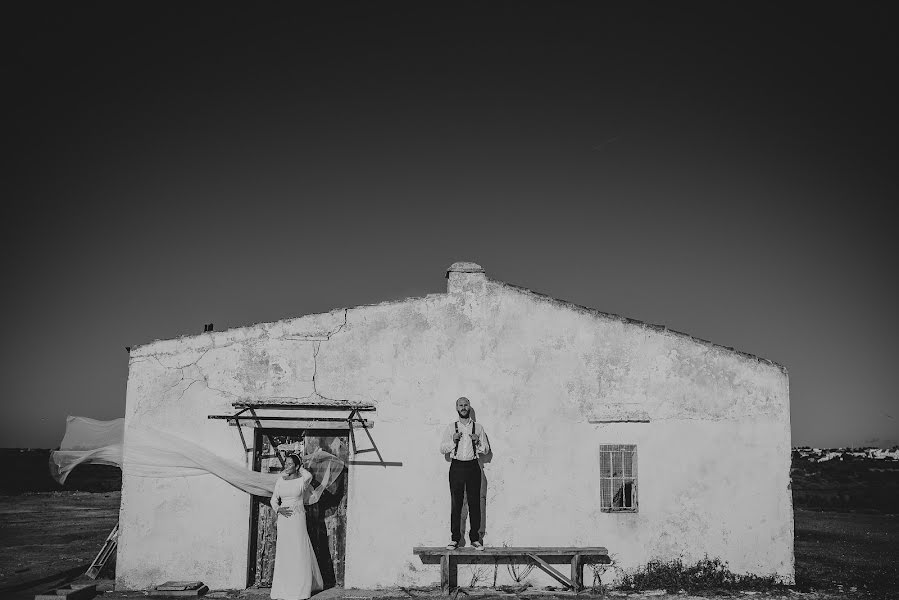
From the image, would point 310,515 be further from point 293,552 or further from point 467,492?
point 467,492

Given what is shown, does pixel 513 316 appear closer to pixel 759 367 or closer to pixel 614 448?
pixel 614 448

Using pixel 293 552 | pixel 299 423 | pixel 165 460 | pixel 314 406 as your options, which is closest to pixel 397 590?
pixel 293 552

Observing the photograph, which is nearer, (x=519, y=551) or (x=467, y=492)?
(x=519, y=551)

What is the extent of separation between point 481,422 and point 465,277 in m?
2.34

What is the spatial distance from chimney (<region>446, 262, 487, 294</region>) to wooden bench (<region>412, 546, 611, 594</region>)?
4.01 m

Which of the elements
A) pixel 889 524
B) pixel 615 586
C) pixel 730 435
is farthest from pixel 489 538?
pixel 889 524

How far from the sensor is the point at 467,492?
406 inches

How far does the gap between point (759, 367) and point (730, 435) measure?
1.22m

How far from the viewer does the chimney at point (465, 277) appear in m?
11.0

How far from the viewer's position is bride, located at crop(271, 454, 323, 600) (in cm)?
953

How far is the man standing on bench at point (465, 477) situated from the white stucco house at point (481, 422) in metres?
0.28

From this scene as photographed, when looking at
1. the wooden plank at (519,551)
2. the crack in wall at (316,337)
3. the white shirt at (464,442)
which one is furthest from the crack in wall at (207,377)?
the wooden plank at (519,551)

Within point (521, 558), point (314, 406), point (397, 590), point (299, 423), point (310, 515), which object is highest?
point (314, 406)

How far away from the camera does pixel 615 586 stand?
34.1 feet
